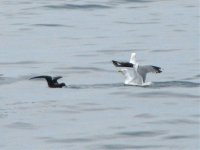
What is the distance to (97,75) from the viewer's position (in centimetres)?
2309

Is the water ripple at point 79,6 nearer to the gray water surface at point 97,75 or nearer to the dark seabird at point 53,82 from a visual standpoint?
the gray water surface at point 97,75

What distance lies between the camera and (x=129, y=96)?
20484 millimetres

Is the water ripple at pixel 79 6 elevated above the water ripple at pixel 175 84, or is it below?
below

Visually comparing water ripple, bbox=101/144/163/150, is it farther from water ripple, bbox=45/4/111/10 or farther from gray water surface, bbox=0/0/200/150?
water ripple, bbox=45/4/111/10

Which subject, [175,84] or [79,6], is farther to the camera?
[79,6]

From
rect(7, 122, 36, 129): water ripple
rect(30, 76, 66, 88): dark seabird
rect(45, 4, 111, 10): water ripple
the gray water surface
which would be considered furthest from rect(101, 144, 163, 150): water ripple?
rect(45, 4, 111, 10): water ripple

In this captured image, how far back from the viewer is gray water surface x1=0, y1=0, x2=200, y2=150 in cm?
1711

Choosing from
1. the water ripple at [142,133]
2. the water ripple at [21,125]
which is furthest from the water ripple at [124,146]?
the water ripple at [21,125]

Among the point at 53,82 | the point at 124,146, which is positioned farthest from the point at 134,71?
the point at 124,146

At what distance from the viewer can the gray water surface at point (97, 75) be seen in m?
17.1

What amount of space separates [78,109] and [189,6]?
17148 mm

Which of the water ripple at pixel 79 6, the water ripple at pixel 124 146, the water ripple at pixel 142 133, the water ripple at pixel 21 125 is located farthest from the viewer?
the water ripple at pixel 79 6

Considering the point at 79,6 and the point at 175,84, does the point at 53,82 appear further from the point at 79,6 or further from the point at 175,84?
the point at 79,6

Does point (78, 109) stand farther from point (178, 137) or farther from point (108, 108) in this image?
point (178, 137)
